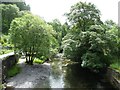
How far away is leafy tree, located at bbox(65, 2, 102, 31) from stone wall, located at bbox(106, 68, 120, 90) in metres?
12.9

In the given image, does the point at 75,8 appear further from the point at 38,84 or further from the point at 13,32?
the point at 38,84

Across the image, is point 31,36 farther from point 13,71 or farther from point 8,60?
point 13,71

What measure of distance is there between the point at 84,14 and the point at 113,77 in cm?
1670

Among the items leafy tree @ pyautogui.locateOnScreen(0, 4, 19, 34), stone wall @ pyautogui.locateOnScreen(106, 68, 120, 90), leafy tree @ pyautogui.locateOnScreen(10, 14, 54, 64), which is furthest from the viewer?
leafy tree @ pyautogui.locateOnScreen(0, 4, 19, 34)

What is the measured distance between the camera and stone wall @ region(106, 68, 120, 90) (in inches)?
1024

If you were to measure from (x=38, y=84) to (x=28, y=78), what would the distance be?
2.91 metres

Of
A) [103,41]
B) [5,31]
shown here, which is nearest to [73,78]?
[103,41]

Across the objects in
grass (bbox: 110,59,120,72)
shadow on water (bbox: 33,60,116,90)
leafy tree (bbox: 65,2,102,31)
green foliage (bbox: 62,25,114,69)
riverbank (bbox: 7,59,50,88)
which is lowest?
shadow on water (bbox: 33,60,116,90)

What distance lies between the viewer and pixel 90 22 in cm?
4262

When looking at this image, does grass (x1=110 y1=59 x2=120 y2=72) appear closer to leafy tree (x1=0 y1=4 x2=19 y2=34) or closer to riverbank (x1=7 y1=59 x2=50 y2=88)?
riverbank (x1=7 y1=59 x2=50 y2=88)

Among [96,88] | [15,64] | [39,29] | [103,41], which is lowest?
[96,88]

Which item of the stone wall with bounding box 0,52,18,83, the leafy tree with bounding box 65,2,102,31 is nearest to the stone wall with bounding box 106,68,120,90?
the leafy tree with bounding box 65,2,102,31

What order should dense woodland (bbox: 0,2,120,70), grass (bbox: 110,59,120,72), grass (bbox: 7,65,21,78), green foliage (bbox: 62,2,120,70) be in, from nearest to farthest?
1. grass (bbox: 110,59,120,72)
2. grass (bbox: 7,65,21,78)
3. green foliage (bbox: 62,2,120,70)
4. dense woodland (bbox: 0,2,120,70)

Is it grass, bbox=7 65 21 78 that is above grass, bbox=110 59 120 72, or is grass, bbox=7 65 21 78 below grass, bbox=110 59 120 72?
below
